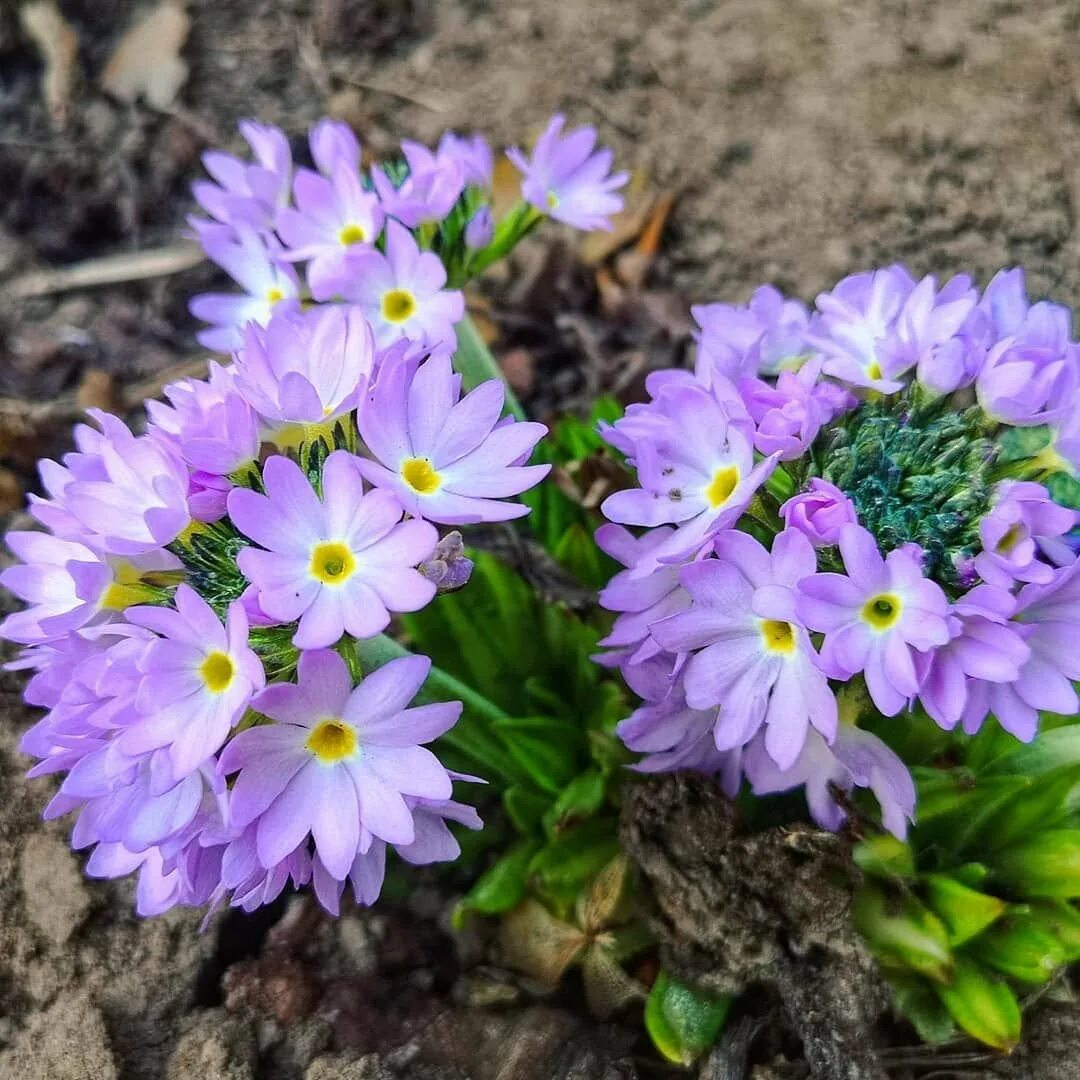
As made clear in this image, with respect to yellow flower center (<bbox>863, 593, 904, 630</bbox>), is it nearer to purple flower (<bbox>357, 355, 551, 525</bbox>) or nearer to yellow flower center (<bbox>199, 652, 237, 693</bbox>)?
purple flower (<bbox>357, 355, 551, 525</bbox>)

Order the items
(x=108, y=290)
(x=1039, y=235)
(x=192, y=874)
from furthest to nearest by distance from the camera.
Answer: (x=108, y=290)
(x=1039, y=235)
(x=192, y=874)

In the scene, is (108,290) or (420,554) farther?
(108,290)

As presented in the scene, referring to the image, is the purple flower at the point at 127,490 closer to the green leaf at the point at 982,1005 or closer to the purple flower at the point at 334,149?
the purple flower at the point at 334,149

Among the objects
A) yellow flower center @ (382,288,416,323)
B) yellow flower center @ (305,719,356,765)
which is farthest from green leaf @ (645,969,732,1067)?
yellow flower center @ (382,288,416,323)

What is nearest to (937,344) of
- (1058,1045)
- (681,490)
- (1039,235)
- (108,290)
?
(681,490)

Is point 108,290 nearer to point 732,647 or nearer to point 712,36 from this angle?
point 712,36
